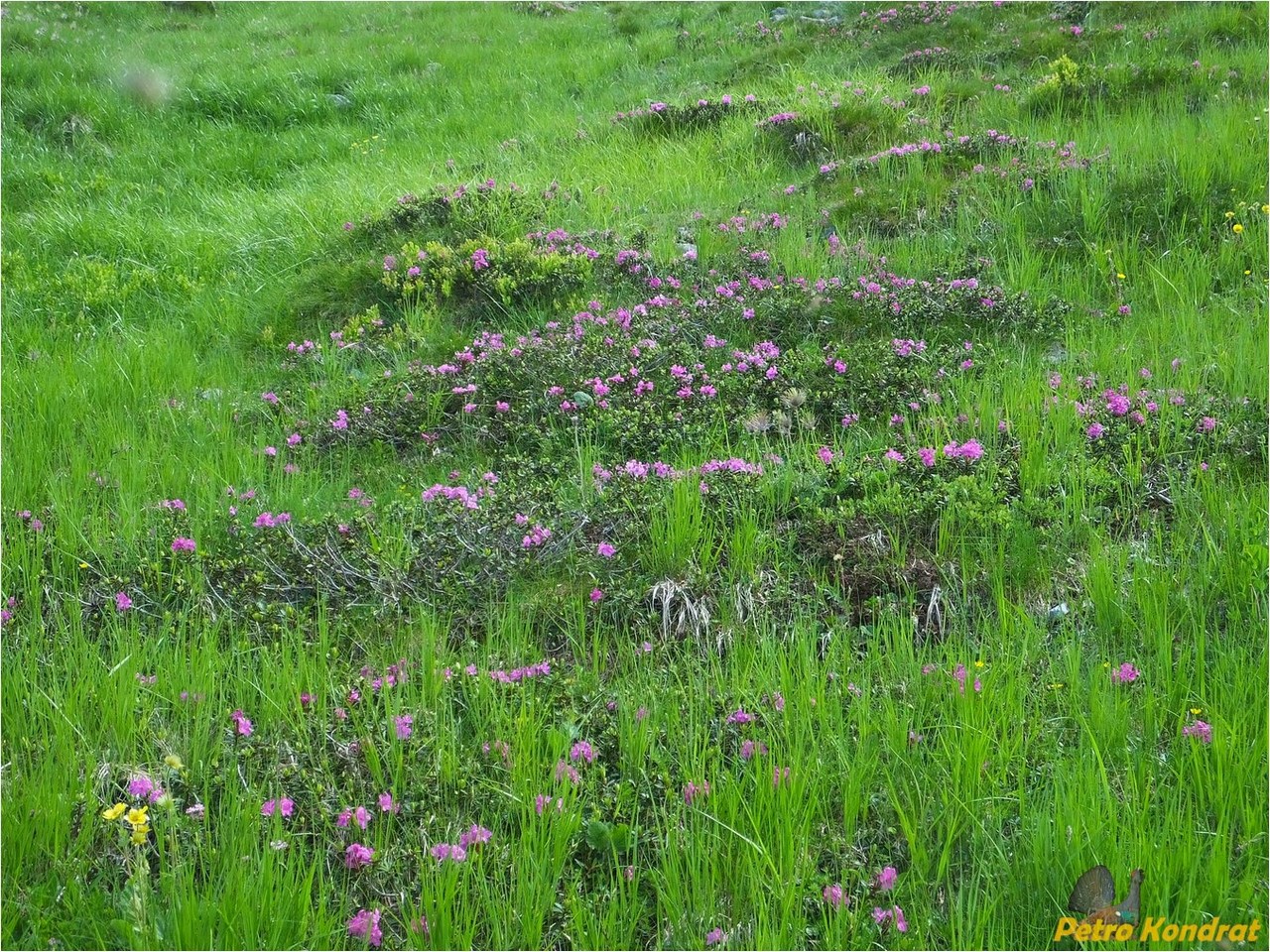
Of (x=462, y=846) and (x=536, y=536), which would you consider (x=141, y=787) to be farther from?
(x=536, y=536)

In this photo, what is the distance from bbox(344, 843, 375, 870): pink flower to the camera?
8.10ft

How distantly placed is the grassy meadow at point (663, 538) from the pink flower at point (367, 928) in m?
0.01

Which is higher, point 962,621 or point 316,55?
point 316,55

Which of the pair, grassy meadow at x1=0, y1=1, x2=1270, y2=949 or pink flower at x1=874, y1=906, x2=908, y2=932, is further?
grassy meadow at x1=0, y1=1, x2=1270, y2=949

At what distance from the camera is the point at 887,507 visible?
3.93 metres

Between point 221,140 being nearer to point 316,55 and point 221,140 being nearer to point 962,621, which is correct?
point 316,55

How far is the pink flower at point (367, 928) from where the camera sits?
2291 mm

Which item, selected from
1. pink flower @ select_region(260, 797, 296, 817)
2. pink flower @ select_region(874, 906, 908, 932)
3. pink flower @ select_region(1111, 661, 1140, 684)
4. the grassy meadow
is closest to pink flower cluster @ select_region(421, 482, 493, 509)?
the grassy meadow

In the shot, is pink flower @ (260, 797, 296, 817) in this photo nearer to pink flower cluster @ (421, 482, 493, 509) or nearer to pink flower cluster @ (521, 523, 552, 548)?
pink flower cluster @ (521, 523, 552, 548)

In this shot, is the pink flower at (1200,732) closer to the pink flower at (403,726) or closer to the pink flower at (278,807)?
the pink flower at (403,726)

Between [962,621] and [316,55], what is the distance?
536 inches

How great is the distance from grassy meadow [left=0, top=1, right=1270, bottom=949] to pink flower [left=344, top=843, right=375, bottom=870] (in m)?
0.01

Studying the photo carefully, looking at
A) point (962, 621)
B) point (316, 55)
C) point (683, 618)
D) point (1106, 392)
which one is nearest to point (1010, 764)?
point (962, 621)

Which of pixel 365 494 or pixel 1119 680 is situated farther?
pixel 365 494
